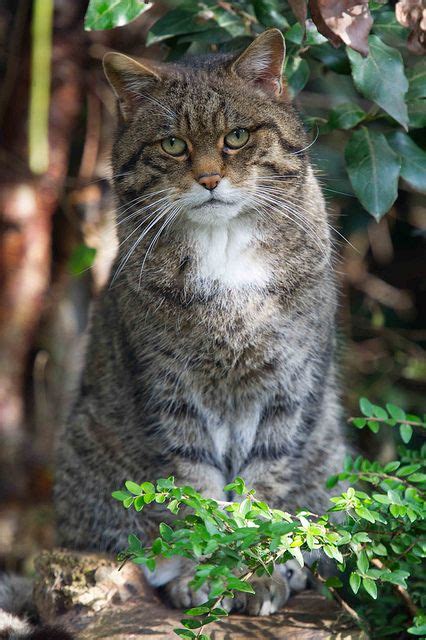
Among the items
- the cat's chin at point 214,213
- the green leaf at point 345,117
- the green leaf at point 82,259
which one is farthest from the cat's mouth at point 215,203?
the green leaf at point 82,259

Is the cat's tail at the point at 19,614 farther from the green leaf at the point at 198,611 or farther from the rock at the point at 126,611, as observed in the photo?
the green leaf at the point at 198,611

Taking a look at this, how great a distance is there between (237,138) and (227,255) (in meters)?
0.35

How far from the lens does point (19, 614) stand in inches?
113

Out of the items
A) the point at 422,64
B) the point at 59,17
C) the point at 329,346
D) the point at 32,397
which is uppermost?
the point at 59,17

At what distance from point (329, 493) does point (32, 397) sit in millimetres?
1926

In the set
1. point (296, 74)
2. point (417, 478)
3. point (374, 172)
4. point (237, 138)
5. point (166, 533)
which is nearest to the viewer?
point (166, 533)

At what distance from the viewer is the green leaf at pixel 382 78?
2727mm

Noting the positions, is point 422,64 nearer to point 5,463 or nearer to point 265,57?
point 265,57

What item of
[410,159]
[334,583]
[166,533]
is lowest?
[334,583]

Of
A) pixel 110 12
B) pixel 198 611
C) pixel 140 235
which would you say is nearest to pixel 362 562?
pixel 198 611

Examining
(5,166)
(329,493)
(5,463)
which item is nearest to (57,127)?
(5,166)

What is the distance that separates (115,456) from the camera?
10.2 ft

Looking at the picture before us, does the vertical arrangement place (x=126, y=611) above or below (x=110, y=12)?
below

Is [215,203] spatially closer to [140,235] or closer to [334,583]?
[140,235]
